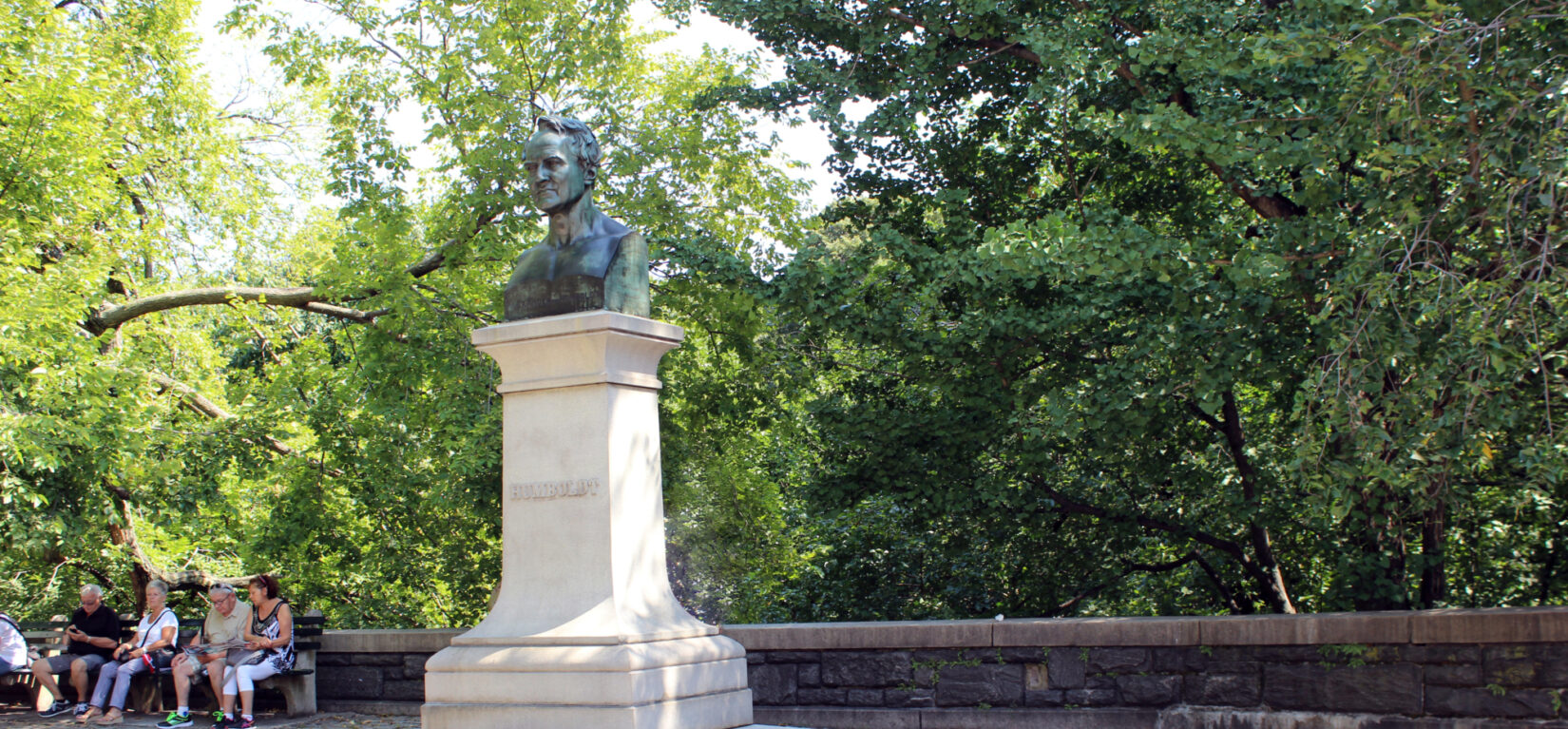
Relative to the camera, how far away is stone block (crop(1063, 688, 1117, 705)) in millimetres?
7387

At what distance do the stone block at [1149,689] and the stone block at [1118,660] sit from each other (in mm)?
53

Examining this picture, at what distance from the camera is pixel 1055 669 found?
750cm

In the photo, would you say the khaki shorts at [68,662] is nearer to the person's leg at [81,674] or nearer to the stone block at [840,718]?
the person's leg at [81,674]

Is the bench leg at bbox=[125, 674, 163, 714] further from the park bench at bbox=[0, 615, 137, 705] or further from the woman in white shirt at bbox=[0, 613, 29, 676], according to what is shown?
the woman in white shirt at bbox=[0, 613, 29, 676]

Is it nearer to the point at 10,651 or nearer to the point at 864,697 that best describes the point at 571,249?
the point at 864,697

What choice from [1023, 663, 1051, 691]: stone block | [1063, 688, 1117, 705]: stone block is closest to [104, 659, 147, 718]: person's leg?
[1023, 663, 1051, 691]: stone block

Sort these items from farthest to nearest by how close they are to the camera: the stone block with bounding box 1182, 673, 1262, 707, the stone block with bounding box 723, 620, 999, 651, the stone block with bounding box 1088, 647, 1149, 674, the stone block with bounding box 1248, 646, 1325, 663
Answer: the stone block with bounding box 723, 620, 999, 651
the stone block with bounding box 1088, 647, 1149, 674
the stone block with bounding box 1182, 673, 1262, 707
the stone block with bounding box 1248, 646, 1325, 663

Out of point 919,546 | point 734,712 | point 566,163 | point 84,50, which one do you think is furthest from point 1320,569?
point 84,50

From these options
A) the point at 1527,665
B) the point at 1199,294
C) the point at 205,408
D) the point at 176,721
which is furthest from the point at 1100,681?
the point at 205,408

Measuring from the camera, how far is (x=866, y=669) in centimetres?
796

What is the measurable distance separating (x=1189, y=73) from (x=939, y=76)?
2.62 metres

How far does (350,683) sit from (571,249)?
5041 millimetres

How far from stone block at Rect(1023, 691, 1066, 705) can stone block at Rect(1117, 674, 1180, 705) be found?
0.34 m

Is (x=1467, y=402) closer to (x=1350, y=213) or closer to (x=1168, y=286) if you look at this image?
(x=1350, y=213)
